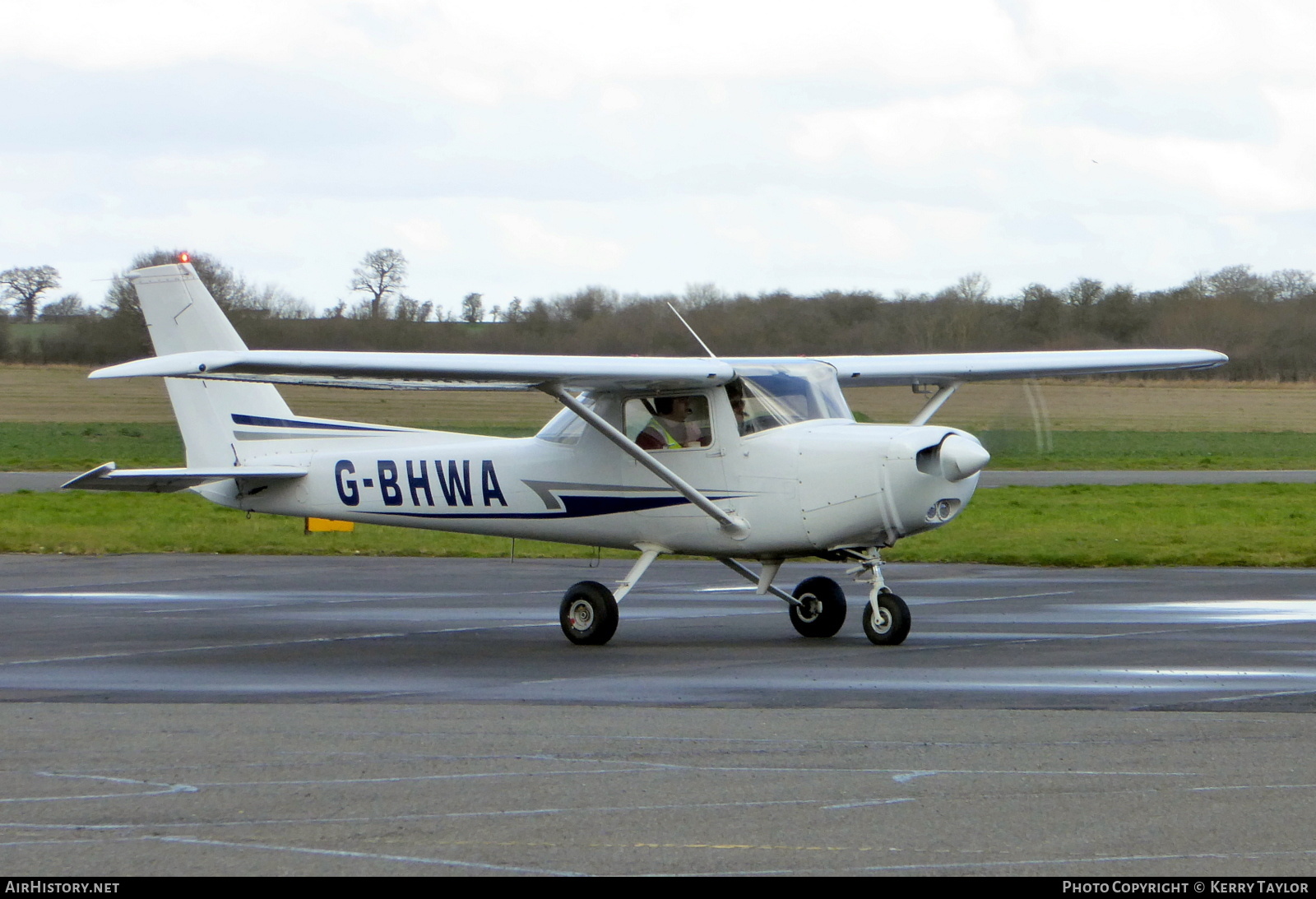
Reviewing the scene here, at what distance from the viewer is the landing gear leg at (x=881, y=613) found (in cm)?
1112

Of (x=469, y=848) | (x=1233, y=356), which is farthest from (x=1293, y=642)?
(x=1233, y=356)

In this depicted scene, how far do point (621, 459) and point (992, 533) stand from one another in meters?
11.6

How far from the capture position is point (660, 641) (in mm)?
11820

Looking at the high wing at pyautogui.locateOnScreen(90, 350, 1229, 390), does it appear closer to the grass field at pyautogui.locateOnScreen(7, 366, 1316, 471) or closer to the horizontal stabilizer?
the horizontal stabilizer

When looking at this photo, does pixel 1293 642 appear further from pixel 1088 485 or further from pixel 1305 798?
pixel 1088 485

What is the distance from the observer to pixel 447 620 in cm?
1336

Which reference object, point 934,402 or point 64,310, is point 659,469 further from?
point 64,310

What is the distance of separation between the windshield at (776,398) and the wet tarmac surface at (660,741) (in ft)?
5.77

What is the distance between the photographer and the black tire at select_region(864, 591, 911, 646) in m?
11.1

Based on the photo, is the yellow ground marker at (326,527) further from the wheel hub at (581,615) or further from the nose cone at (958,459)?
the nose cone at (958,459)

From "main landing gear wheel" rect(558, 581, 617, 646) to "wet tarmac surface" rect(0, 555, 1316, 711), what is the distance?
19 centimetres

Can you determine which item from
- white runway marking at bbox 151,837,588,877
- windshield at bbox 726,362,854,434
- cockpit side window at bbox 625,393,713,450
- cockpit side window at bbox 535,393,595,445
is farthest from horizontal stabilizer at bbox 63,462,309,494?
white runway marking at bbox 151,837,588,877

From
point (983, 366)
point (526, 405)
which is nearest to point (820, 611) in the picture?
point (983, 366)

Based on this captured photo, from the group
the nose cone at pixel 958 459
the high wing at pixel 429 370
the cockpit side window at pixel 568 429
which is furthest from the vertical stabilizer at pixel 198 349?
the nose cone at pixel 958 459
